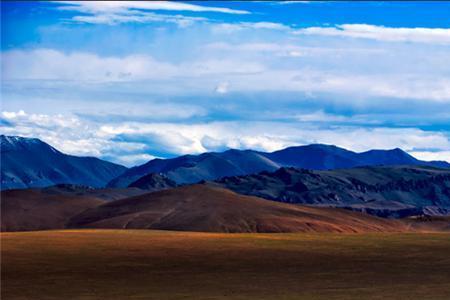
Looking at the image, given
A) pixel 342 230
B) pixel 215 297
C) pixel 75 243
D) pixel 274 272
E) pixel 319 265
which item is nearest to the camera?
pixel 215 297

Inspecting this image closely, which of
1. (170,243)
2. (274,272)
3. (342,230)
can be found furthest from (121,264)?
(342,230)

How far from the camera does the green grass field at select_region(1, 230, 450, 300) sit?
176ft

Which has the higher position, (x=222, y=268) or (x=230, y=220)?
(x=222, y=268)

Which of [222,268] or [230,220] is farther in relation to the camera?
[230,220]

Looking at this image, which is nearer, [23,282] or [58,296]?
[58,296]

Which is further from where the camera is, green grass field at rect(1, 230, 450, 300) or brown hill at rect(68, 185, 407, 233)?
brown hill at rect(68, 185, 407, 233)

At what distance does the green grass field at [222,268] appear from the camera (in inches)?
2108

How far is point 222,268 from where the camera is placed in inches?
2815

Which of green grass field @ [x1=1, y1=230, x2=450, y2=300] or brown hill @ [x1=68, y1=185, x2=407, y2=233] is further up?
green grass field @ [x1=1, y1=230, x2=450, y2=300]

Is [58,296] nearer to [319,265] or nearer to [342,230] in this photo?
[319,265]

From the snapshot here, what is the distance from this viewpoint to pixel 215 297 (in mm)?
50562

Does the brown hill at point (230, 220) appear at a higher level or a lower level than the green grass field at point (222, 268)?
lower

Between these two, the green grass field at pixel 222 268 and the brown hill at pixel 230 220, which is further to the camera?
the brown hill at pixel 230 220

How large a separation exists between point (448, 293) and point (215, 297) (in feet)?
43.9
